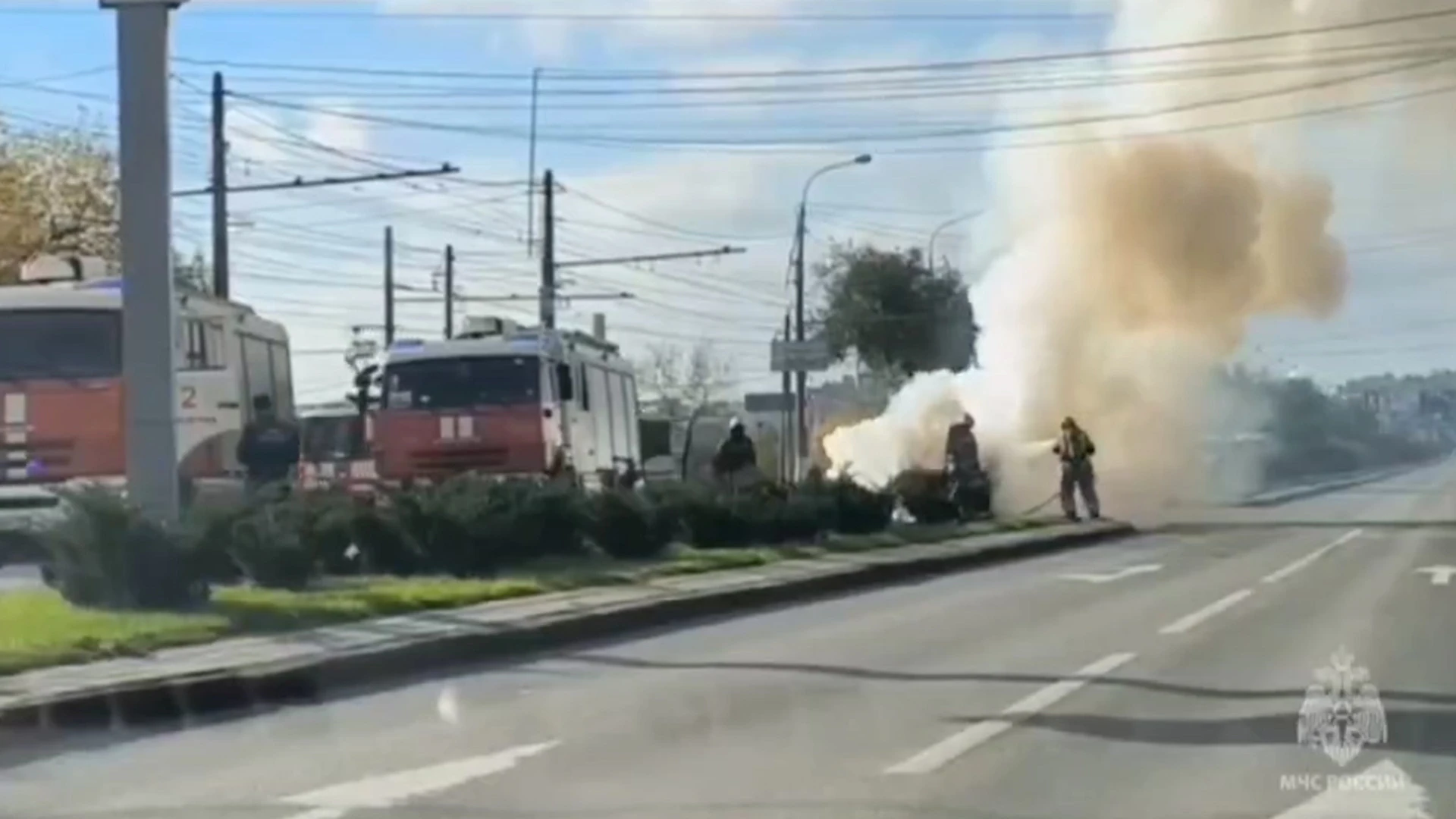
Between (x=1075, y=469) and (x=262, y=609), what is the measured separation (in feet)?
84.5

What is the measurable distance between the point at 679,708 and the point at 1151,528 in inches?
1143

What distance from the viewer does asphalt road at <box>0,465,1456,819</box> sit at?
33.9ft

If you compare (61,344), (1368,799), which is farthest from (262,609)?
(1368,799)

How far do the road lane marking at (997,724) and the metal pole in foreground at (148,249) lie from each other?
8318 mm

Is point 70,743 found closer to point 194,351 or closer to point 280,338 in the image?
point 194,351

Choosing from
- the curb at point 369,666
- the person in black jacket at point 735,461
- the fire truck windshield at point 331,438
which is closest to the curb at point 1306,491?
the fire truck windshield at point 331,438

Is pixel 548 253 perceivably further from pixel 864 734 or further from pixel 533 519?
pixel 864 734

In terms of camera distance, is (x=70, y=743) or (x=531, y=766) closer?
(x=531, y=766)

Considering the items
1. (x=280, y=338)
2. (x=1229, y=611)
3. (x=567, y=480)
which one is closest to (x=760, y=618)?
(x=1229, y=611)

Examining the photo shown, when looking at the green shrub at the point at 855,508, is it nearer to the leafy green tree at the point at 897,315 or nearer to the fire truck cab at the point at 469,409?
the fire truck cab at the point at 469,409

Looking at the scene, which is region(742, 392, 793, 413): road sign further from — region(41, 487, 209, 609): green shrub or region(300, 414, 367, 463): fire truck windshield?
region(41, 487, 209, 609): green shrub

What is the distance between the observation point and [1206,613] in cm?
2102

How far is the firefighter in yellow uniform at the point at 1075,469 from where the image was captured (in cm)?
4147

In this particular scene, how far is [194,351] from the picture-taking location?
29.4 metres
